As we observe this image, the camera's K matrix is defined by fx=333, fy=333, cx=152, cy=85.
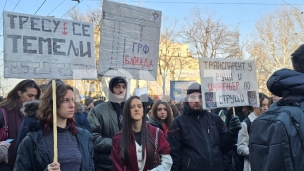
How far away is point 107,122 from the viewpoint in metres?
4.22

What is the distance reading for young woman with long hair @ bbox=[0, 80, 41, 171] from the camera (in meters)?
4.01

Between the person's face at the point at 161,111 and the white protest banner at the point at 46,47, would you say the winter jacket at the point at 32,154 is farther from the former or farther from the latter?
the person's face at the point at 161,111

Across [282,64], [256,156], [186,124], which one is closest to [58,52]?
[186,124]

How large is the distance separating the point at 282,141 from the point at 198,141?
2109 mm

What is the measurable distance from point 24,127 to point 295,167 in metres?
2.51

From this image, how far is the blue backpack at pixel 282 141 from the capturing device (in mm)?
2027

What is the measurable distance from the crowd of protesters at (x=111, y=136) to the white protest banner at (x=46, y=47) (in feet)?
0.72

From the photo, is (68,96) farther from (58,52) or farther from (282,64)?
(282,64)

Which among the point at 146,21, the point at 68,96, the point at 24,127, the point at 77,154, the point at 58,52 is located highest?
the point at 146,21

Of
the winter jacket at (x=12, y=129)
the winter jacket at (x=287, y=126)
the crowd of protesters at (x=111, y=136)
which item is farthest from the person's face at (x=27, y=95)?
the winter jacket at (x=287, y=126)

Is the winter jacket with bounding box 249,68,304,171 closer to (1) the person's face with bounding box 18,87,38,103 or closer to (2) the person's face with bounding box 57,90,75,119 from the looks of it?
(2) the person's face with bounding box 57,90,75,119

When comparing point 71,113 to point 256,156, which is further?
point 71,113

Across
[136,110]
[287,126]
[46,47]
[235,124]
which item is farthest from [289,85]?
[46,47]

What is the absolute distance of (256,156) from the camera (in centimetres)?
223
